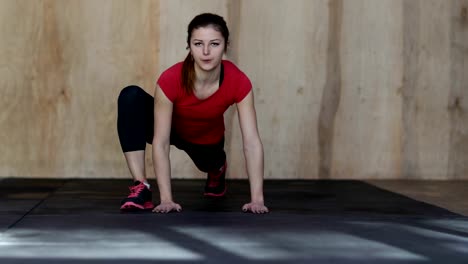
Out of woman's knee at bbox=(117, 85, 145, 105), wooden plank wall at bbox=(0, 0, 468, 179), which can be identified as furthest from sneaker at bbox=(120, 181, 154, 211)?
wooden plank wall at bbox=(0, 0, 468, 179)

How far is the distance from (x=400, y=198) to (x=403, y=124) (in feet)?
2.75

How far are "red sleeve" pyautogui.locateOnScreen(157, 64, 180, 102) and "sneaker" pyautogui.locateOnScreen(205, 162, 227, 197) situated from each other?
0.54 m

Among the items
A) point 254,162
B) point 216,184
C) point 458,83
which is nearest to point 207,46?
point 254,162

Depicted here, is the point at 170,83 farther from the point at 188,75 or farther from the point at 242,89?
the point at 242,89

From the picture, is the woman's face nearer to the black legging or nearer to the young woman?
the young woman

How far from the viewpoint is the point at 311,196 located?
10.1ft

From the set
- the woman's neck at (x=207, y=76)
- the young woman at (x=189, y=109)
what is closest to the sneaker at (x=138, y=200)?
the young woman at (x=189, y=109)

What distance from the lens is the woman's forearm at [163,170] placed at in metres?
2.59

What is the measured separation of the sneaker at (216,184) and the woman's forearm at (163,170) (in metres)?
0.50

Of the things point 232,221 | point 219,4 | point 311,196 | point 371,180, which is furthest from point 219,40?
point 371,180

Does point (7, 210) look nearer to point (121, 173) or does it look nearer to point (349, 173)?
point (121, 173)

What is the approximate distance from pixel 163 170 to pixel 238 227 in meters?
0.46

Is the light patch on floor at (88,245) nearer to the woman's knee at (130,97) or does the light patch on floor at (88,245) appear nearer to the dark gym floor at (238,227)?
the dark gym floor at (238,227)

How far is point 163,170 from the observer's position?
2.60m
